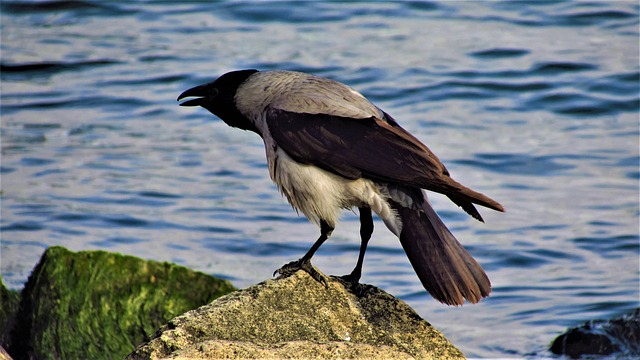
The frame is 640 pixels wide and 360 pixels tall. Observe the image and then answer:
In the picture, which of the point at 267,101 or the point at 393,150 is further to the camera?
the point at 267,101

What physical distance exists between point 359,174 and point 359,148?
0.14 m

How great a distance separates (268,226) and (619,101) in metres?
5.61

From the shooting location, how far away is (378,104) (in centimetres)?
1319

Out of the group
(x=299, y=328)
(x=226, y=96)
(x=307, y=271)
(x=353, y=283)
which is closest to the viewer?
(x=299, y=328)

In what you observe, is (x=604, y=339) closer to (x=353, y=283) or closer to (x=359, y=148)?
(x=353, y=283)

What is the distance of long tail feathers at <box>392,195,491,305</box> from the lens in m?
5.15

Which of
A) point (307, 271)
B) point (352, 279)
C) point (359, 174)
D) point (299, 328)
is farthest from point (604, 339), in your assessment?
point (299, 328)

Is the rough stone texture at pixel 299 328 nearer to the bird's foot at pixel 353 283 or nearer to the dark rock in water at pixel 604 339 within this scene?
the bird's foot at pixel 353 283

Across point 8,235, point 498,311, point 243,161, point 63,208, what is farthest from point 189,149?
point 498,311

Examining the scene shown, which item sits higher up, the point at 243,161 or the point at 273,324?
the point at 273,324

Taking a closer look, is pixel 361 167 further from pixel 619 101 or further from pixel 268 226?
pixel 619 101

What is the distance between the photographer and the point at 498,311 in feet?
29.2

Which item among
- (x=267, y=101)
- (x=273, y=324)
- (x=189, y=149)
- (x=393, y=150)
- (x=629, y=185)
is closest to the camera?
(x=273, y=324)

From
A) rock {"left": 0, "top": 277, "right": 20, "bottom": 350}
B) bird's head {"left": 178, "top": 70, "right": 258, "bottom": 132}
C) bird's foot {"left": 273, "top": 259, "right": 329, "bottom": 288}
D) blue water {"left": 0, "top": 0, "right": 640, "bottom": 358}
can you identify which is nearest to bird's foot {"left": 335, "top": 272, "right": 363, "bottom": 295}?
bird's foot {"left": 273, "top": 259, "right": 329, "bottom": 288}
